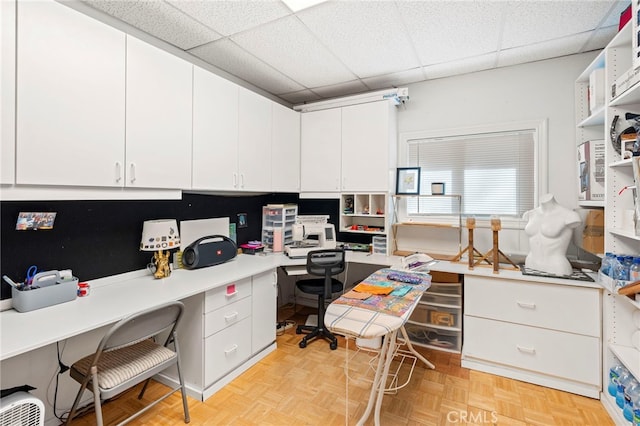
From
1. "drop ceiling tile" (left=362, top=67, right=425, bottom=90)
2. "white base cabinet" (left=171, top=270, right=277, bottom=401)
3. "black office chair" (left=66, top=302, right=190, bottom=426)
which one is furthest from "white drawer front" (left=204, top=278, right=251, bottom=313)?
"drop ceiling tile" (left=362, top=67, right=425, bottom=90)

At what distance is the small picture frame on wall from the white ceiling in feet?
3.04

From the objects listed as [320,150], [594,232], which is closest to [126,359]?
[320,150]

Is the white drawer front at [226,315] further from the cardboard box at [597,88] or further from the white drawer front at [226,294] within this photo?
the cardboard box at [597,88]

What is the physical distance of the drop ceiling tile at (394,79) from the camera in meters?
2.95

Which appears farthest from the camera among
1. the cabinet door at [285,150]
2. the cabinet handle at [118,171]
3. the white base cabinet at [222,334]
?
the cabinet door at [285,150]

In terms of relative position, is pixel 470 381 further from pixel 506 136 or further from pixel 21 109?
pixel 21 109

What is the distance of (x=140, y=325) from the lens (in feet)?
5.12

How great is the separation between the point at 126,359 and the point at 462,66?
342cm

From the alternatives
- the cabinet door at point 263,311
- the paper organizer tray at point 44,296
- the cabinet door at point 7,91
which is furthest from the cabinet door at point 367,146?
the cabinet door at point 7,91

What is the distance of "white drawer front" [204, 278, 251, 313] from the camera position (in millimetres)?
2090

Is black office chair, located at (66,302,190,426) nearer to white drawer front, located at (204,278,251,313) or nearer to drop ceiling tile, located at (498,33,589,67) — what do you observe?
white drawer front, located at (204,278,251,313)

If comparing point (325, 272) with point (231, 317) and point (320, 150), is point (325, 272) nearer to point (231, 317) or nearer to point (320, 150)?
point (231, 317)

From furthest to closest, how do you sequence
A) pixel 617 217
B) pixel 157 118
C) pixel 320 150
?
pixel 320 150 < pixel 157 118 < pixel 617 217

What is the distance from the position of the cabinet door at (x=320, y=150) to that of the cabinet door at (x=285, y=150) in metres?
0.08
